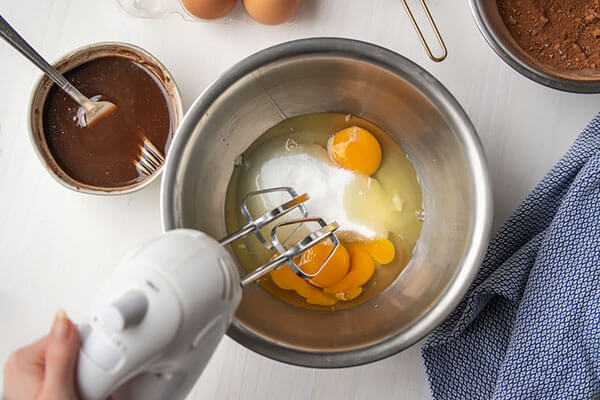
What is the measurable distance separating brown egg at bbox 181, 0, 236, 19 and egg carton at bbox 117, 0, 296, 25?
1.3 inches

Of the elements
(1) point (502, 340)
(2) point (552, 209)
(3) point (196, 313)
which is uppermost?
(3) point (196, 313)

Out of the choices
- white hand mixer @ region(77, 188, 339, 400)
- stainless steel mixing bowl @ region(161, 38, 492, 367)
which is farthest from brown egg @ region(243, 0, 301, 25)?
white hand mixer @ region(77, 188, 339, 400)

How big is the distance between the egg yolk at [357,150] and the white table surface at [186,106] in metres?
0.18

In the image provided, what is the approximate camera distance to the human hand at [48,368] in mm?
579

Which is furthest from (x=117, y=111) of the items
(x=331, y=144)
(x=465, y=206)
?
(x=465, y=206)

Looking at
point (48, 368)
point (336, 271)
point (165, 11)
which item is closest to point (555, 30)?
point (336, 271)

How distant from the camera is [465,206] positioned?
0.88m

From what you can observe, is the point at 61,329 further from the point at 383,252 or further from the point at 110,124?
the point at 383,252

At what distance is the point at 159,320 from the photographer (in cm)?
57

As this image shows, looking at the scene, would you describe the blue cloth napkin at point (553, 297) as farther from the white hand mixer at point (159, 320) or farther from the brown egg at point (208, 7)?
the brown egg at point (208, 7)

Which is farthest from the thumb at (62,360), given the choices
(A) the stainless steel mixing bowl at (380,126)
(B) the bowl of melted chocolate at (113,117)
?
(B) the bowl of melted chocolate at (113,117)

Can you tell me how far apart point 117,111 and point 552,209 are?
79 centimetres

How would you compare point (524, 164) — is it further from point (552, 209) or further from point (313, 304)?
point (313, 304)

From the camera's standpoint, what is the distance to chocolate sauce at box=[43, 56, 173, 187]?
0.97 m
